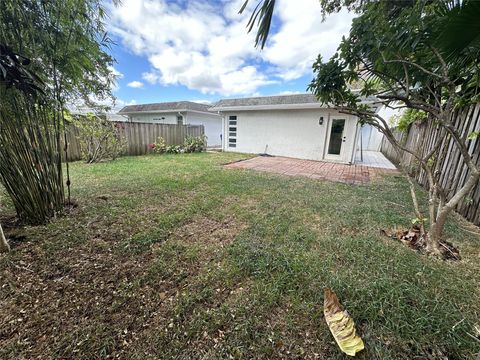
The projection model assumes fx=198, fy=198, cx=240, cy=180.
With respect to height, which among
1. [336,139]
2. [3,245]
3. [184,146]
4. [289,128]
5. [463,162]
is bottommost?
[3,245]

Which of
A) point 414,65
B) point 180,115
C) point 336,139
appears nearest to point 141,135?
point 180,115

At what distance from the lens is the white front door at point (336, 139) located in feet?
28.0

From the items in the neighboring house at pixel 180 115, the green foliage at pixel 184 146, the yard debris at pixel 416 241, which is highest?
the neighboring house at pixel 180 115

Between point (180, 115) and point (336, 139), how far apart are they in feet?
35.5

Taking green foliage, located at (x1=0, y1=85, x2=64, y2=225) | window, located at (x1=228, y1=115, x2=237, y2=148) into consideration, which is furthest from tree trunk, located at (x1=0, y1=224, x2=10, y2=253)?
window, located at (x1=228, y1=115, x2=237, y2=148)

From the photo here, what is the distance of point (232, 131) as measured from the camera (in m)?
11.5

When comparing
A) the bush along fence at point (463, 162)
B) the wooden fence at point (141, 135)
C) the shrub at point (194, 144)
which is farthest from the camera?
the shrub at point (194, 144)

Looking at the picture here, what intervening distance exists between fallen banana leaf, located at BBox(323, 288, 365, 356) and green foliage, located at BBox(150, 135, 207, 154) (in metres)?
9.90

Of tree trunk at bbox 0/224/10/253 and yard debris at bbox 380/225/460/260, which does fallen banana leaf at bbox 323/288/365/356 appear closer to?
yard debris at bbox 380/225/460/260

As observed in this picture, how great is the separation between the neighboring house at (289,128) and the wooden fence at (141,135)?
8.59ft

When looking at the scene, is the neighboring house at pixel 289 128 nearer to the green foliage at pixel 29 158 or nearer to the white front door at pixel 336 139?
the white front door at pixel 336 139

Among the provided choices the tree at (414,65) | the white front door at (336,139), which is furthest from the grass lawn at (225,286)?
the white front door at (336,139)

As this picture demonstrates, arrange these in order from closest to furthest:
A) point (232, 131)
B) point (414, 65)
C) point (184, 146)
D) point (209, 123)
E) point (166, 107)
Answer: point (414, 65) < point (184, 146) < point (232, 131) < point (166, 107) < point (209, 123)

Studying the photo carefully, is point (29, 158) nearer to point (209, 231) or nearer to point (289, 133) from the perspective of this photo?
point (209, 231)
